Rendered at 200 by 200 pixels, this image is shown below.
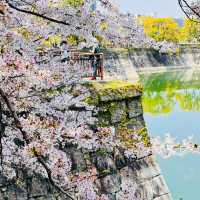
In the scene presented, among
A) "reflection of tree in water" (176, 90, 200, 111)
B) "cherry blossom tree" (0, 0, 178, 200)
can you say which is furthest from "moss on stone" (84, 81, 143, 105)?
"reflection of tree in water" (176, 90, 200, 111)

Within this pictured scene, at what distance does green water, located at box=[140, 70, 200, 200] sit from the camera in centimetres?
1802

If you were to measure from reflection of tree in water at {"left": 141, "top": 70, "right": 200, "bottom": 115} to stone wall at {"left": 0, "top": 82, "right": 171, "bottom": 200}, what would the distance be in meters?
23.8

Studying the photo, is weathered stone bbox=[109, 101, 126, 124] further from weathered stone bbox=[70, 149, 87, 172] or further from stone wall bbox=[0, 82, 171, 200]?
weathered stone bbox=[70, 149, 87, 172]

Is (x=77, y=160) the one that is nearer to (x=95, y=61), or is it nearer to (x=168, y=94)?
(x=95, y=61)

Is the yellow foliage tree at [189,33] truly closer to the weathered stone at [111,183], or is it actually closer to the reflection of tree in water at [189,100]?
the reflection of tree in water at [189,100]

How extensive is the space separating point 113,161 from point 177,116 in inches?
922

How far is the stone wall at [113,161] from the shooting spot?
28.6 ft

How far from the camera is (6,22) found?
5.85m

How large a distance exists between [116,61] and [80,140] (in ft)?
123

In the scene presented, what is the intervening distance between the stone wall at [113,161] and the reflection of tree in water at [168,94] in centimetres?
2378

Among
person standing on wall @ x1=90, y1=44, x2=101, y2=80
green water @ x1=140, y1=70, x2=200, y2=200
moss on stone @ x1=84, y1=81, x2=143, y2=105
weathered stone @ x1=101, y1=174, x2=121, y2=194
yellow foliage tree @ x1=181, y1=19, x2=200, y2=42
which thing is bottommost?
green water @ x1=140, y1=70, x2=200, y2=200

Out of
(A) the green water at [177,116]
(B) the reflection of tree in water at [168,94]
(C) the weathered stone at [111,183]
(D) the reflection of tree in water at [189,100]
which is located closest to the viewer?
(C) the weathered stone at [111,183]

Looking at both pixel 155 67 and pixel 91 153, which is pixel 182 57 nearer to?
pixel 155 67

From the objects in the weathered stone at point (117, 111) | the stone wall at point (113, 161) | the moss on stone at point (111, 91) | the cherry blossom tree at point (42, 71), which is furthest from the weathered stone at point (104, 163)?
the cherry blossom tree at point (42, 71)
